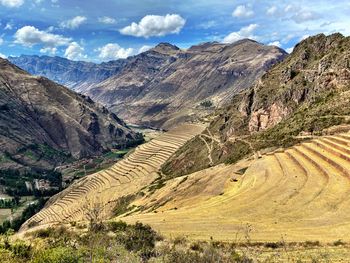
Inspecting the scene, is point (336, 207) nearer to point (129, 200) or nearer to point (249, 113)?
point (129, 200)

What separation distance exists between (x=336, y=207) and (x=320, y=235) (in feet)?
27.3

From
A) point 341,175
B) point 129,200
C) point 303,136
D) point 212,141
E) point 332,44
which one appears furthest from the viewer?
point 212,141

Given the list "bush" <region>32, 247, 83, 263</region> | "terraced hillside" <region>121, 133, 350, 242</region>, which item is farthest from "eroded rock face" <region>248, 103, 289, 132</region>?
"bush" <region>32, 247, 83, 263</region>

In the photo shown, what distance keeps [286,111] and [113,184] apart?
6611 cm

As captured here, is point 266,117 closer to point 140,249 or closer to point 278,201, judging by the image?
point 278,201

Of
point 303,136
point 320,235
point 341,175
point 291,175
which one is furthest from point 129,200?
point 320,235

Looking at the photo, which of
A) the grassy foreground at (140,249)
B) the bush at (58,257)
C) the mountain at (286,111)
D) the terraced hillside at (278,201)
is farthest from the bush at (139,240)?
the mountain at (286,111)

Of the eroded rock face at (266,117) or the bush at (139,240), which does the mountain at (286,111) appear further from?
the bush at (139,240)

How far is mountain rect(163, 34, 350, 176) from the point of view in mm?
87188

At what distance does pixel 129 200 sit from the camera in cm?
10812

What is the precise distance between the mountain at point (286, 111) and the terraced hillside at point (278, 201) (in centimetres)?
1554

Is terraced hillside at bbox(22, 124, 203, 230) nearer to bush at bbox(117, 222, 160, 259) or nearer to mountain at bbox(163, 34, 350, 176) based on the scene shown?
mountain at bbox(163, 34, 350, 176)

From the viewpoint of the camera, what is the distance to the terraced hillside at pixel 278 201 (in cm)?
3731

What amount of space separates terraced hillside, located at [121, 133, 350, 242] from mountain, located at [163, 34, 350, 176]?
15537mm
